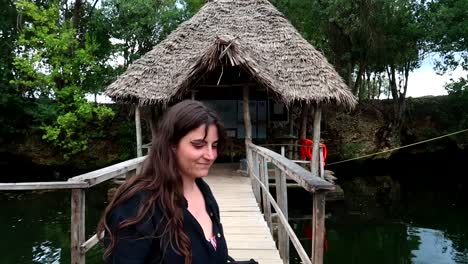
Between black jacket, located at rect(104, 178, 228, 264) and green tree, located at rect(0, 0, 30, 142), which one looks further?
green tree, located at rect(0, 0, 30, 142)

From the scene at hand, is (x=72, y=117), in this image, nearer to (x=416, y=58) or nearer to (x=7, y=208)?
(x=7, y=208)

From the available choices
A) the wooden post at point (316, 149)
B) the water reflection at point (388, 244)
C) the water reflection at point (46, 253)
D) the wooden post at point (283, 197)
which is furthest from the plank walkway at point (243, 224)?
the water reflection at point (46, 253)

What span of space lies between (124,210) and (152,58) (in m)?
9.71

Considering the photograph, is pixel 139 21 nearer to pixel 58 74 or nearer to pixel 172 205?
pixel 58 74

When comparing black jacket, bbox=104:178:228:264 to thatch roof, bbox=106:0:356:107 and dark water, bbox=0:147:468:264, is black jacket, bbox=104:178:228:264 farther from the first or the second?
thatch roof, bbox=106:0:356:107

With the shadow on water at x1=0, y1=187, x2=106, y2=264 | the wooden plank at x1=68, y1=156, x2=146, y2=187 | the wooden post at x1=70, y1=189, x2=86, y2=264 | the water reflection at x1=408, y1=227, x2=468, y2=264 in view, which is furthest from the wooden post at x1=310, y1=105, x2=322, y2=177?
the wooden post at x1=70, y1=189, x2=86, y2=264

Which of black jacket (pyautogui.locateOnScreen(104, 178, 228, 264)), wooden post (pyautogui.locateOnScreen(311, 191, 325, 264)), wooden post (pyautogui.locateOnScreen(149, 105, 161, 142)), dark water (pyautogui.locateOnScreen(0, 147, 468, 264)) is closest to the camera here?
black jacket (pyautogui.locateOnScreen(104, 178, 228, 264))

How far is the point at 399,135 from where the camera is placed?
16000 mm

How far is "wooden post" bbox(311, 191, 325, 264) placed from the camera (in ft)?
7.03

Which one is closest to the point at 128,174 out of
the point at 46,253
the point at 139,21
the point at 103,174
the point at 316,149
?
the point at 103,174

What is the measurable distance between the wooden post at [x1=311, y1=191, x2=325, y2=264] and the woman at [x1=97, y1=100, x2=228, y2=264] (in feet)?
2.73

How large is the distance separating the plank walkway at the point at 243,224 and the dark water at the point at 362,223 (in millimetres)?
1974

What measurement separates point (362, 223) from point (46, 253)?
271 inches

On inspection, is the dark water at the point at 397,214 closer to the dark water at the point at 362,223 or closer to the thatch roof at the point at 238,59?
the dark water at the point at 362,223
